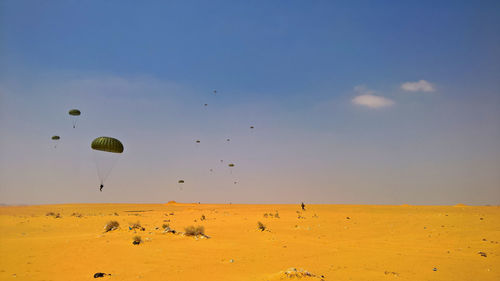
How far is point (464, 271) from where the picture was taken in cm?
1014

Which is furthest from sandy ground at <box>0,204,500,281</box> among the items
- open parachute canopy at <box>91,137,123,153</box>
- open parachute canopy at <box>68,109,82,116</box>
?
open parachute canopy at <box>68,109,82,116</box>

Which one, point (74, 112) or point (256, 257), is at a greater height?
point (74, 112)

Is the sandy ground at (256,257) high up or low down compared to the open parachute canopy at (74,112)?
down

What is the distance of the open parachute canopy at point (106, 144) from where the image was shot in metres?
29.4

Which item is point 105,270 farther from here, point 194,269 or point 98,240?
point 98,240

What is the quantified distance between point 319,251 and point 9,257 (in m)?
12.8

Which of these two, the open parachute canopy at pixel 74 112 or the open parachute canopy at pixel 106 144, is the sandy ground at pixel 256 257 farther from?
the open parachute canopy at pixel 74 112

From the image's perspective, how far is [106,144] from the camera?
29500 millimetres

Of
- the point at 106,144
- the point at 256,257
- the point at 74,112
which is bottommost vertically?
the point at 256,257

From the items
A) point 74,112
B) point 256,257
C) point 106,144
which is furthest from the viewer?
point 74,112

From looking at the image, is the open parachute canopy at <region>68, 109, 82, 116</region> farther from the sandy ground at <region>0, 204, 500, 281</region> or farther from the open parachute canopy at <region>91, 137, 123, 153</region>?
the sandy ground at <region>0, 204, 500, 281</region>

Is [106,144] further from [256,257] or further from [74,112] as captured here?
[256,257]

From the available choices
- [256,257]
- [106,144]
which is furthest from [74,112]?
[256,257]

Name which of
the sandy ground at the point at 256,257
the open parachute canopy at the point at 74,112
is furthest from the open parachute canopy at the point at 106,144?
the sandy ground at the point at 256,257
